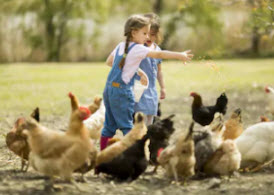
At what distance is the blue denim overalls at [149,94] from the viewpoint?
→ 6.29 metres

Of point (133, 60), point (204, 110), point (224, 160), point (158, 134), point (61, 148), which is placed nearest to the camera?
→ point (61, 148)

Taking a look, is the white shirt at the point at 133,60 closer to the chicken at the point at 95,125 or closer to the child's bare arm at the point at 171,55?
the child's bare arm at the point at 171,55

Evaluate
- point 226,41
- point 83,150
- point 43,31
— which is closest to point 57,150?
point 83,150

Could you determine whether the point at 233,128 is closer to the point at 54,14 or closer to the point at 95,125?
the point at 95,125

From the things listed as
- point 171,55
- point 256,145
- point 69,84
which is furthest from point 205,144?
point 69,84

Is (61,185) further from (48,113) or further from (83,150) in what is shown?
(48,113)

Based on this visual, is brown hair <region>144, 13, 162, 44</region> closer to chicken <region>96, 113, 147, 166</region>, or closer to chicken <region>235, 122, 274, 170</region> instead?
chicken <region>96, 113, 147, 166</region>

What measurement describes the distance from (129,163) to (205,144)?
78cm

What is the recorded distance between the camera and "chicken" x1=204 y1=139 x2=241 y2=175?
5.05 metres

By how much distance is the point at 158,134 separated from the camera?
17.9 ft

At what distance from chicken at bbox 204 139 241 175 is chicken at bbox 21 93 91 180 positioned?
1.24m

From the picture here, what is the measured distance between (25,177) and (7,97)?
826cm

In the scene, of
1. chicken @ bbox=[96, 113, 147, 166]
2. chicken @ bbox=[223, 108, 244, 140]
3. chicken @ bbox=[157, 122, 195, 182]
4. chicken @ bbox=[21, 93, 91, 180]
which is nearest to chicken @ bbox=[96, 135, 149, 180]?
chicken @ bbox=[96, 113, 147, 166]

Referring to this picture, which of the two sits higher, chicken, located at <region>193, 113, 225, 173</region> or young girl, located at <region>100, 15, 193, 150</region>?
young girl, located at <region>100, 15, 193, 150</region>
